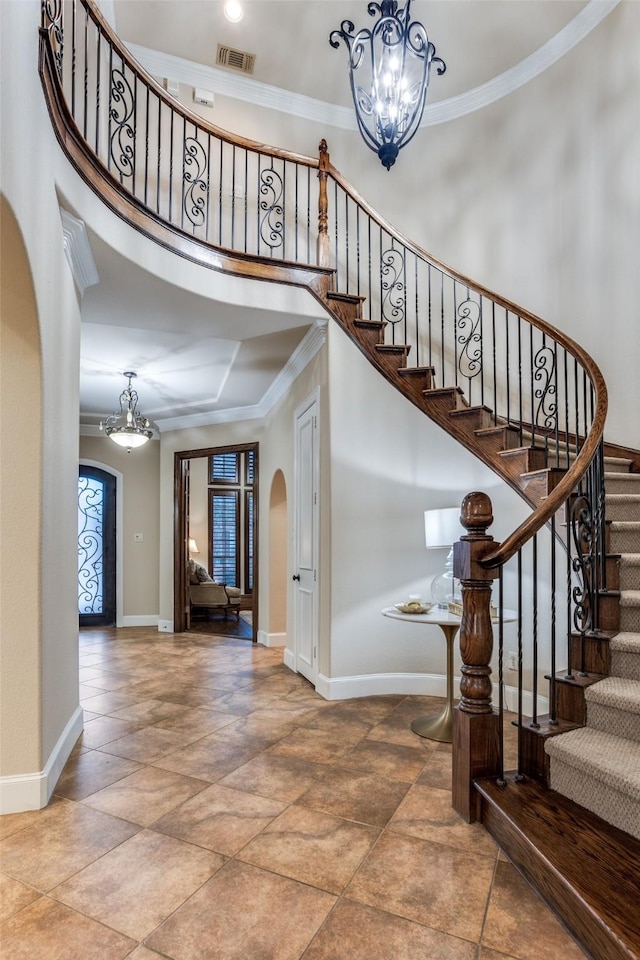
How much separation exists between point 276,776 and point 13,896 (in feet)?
3.93

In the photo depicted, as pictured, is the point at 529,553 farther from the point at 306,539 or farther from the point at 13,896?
the point at 13,896

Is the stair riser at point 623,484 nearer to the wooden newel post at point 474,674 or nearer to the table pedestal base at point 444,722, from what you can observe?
the table pedestal base at point 444,722

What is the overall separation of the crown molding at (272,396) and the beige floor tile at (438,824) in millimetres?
3077

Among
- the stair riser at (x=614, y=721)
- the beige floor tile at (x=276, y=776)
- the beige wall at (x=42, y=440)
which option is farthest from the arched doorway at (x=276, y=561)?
the stair riser at (x=614, y=721)

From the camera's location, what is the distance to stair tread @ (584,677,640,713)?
2064mm

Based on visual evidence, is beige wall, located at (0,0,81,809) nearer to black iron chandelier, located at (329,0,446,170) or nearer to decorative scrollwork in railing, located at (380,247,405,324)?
black iron chandelier, located at (329,0,446,170)

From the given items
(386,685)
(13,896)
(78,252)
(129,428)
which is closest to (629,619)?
(386,685)

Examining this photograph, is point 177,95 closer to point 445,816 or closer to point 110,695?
point 110,695

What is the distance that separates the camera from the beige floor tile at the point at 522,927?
1.55 m

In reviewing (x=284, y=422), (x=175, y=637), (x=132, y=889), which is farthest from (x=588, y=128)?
(x=175, y=637)

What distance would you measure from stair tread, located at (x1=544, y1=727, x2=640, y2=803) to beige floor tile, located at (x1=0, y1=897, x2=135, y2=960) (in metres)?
1.52

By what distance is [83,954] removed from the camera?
157 cm

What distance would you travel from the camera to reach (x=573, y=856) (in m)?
1.70

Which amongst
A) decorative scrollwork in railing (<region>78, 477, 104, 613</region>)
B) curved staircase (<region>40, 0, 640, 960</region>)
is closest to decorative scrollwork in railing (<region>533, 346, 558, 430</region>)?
curved staircase (<region>40, 0, 640, 960</region>)
